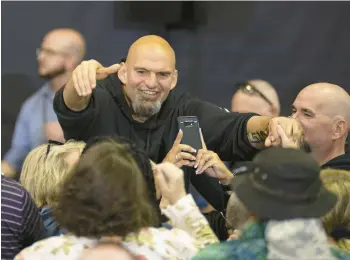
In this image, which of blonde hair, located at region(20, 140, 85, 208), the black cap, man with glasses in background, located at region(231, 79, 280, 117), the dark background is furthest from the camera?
the dark background

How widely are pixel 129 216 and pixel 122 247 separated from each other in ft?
0.24

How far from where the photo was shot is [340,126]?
269 centimetres

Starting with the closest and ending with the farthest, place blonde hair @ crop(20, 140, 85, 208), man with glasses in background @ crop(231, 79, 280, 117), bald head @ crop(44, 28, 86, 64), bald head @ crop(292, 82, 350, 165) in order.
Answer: blonde hair @ crop(20, 140, 85, 208) → bald head @ crop(292, 82, 350, 165) → man with glasses in background @ crop(231, 79, 280, 117) → bald head @ crop(44, 28, 86, 64)

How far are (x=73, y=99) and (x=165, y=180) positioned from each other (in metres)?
0.75

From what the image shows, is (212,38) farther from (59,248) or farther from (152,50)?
(59,248)

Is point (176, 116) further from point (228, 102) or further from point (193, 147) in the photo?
point (228, 102)

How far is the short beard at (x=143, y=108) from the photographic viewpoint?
2.40 metres

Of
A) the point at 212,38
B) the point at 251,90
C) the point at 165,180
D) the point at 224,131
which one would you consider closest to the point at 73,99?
the point at 224,131

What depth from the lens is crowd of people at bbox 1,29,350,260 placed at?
147 cm

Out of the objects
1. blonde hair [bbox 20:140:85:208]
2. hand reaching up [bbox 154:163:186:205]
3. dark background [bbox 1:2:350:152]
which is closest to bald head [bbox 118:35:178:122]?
blonde hair [bbox 20:140:85:208]

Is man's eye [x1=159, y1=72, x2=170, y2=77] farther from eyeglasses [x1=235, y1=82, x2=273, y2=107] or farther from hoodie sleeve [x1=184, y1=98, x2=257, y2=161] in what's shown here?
eyeglasses [x1=235, y1=82, x2=273, y2=107]

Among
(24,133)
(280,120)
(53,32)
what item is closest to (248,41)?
(53,32)

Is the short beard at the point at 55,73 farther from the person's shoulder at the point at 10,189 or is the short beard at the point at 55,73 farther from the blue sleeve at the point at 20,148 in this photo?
the person's shoulder at the point at 10,189

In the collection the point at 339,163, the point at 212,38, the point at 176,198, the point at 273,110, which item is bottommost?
the point at 273,110
